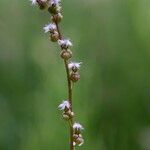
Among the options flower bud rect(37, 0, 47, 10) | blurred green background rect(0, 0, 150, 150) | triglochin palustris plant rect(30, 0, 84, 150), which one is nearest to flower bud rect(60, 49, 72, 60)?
triglochin palustris plant rect(30, 0, 84, 150)

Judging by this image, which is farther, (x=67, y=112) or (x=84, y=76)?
(x=84, y=76)

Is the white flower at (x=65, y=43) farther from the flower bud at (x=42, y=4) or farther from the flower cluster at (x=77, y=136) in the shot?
the flower cluster at (x=77, y=136)

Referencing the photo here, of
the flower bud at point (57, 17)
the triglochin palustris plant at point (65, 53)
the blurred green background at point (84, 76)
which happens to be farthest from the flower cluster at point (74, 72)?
the blurred green background at point (84, 76)

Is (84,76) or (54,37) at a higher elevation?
(84,76)

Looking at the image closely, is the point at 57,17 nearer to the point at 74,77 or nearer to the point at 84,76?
the point at 74,77

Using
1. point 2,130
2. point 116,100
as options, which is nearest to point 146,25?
point 116,100

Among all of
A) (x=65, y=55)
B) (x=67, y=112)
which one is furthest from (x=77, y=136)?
(x=65, y=55)

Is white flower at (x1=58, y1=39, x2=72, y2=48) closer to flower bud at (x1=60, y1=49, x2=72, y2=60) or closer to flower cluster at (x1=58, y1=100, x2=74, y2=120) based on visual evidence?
flower bud at (x1=60, y1=49, x2=72, y2=60)

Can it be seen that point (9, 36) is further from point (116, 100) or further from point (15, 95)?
point (116, 100)
